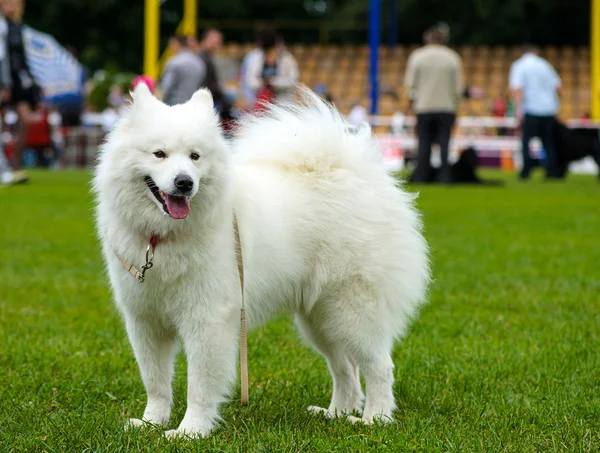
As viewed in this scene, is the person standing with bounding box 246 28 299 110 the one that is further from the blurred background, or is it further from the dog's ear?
the dog's ear

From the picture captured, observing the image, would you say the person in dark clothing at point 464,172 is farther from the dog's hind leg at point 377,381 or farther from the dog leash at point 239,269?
the dog leash at point 239,269

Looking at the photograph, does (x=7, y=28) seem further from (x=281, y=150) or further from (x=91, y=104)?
(x=91, y=104)

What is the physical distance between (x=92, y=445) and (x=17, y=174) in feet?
38.6

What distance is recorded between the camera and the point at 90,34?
144 ft

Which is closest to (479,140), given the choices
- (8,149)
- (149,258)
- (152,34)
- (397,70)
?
(397,70)

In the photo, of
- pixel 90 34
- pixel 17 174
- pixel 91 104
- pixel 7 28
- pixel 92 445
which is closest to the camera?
pixel 92 445

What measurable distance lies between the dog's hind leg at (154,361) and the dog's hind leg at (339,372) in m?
→ 0.66

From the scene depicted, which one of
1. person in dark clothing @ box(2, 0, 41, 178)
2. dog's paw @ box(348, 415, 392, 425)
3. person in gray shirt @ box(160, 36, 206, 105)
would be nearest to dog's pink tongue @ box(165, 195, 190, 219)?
dog's paw @ box(348, 415, 392, 425)

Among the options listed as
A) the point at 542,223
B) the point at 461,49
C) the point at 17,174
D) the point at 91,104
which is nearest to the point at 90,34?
the point at 91,104

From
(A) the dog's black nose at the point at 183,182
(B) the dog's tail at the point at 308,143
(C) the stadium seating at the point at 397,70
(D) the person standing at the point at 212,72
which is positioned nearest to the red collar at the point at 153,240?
(A) the dog's black nose at the point at 183,182

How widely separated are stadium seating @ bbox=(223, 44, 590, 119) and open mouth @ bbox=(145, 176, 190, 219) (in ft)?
91.4

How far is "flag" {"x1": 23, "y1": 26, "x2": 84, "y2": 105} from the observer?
23922 mm

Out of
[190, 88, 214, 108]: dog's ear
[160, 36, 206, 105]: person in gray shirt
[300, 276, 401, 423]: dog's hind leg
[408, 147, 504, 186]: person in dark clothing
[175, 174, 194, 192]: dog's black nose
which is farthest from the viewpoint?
[408, 147, 504, 186]: person in dark clothing

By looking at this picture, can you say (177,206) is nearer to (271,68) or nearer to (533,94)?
(271,68)
